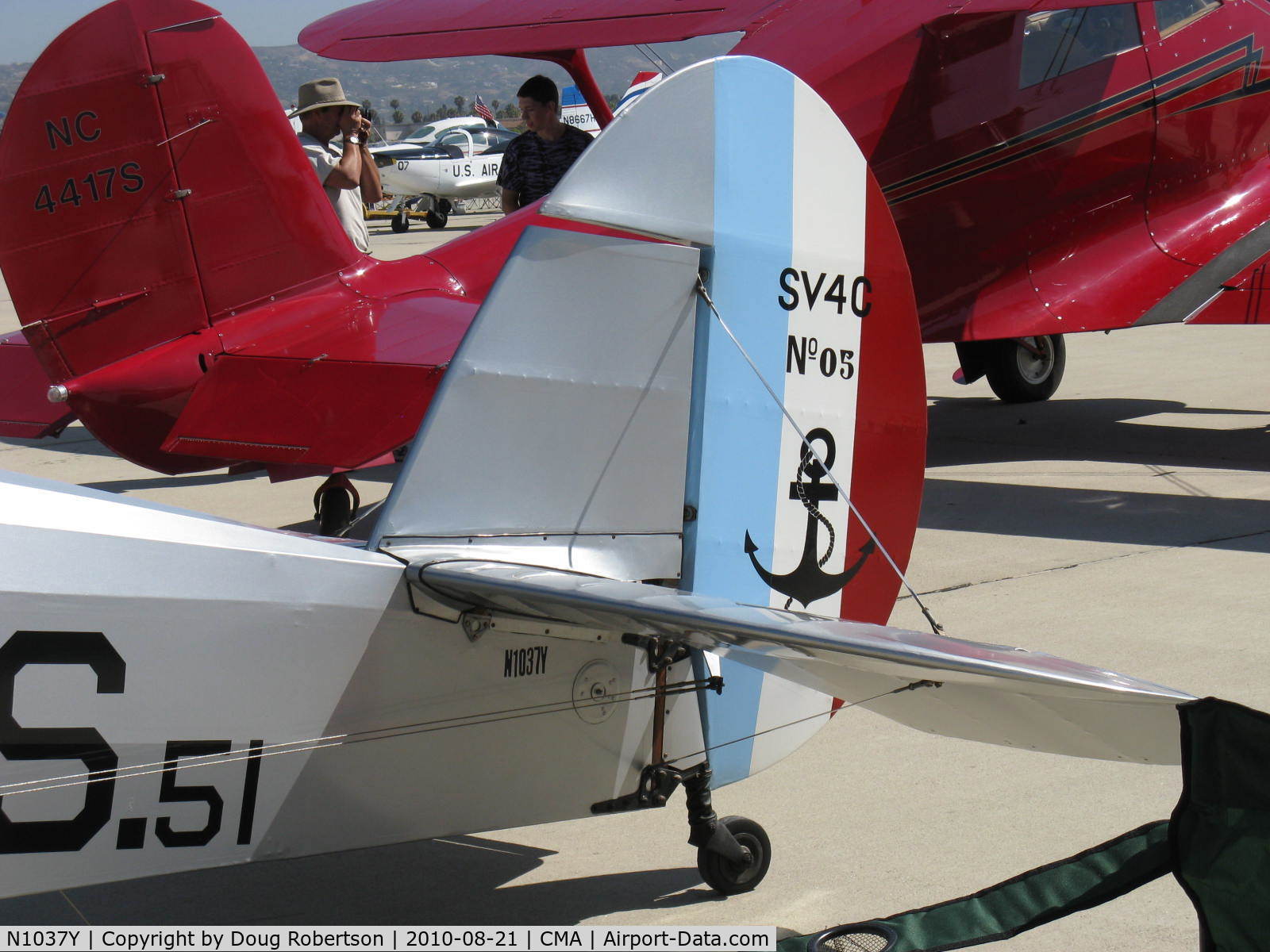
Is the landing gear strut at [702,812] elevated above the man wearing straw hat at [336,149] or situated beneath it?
situated beneath

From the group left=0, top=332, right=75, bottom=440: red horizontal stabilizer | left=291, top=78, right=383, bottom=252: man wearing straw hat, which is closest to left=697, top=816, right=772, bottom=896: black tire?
left=0, top=332, right=75, bottom=440: red horizontal stabilizer

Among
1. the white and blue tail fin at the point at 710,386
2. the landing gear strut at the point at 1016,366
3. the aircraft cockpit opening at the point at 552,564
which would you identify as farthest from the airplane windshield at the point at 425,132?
the white and blue tail fin at the point at 710,386

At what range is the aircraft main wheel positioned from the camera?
10992 millimetres

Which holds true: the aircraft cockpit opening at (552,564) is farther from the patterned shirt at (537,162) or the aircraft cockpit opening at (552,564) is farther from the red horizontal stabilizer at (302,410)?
the patterned shirt at (537,162)

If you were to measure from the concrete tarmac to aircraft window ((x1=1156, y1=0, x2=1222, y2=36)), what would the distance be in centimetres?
271

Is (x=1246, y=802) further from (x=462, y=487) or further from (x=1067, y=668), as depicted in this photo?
(x=462, y=487)

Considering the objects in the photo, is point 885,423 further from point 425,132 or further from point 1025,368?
point 425,132

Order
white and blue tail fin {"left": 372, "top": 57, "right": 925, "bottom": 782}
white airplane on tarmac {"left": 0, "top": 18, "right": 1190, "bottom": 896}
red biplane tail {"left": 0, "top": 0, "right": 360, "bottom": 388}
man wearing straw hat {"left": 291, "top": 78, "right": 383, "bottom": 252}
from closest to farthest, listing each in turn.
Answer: white airplane on tarmac {"left": 0, "top": 18, "right": 1190, "bottom": 896} < white and blue tail fin {"left": 372, "top": 57, "right": 925, "bottom": 782} < red biplane tail {"left": 0, "top": 0, "right": 360, "bottom": 388} < man wearing straw hat {"left": 291, "top": 78, "right": 383, "bottom": 252}

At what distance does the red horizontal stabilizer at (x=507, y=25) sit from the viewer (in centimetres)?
910

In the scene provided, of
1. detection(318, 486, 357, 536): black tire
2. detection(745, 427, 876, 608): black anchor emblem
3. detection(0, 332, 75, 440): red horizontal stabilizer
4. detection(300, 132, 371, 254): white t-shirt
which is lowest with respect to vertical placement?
detection(318, 486, 357, 536): black tire

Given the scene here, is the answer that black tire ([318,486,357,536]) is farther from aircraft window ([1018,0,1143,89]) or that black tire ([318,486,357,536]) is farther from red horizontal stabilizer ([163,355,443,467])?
aircraft window ([1018,0,1143,89])

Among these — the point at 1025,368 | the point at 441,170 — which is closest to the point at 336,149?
the point at 1025,368

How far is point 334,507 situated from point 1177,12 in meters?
6.13

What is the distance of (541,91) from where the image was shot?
8766 mm
